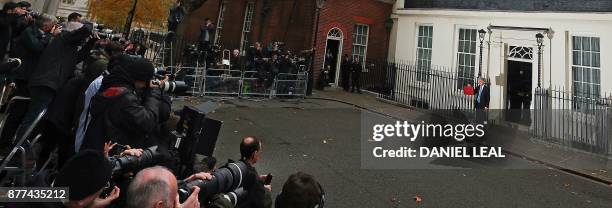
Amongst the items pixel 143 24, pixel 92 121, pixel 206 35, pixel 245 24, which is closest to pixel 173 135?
pixel 92 121

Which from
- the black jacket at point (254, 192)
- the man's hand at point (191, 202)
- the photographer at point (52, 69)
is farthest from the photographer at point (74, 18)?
the man's hand at point (191, 202)

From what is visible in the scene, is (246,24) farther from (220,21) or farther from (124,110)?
(124,110)

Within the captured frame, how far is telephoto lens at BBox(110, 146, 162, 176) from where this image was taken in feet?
8.71

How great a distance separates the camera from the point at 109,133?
11.3ft

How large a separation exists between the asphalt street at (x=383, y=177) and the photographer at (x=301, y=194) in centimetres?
296

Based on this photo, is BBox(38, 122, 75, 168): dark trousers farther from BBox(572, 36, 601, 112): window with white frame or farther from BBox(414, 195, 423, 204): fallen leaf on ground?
BBox(572, 36, 601, 112): window with white frame

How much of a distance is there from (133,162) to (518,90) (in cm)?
1672

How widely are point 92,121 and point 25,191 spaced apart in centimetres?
130

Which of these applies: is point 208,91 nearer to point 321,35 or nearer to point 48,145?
point 321,35

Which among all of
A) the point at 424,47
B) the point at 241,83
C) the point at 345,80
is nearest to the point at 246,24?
the point at 345,80

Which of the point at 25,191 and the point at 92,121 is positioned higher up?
the point at 92,121

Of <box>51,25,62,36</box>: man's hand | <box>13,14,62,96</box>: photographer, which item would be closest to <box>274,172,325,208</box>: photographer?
<box>51,25,62,36</box>: man's hand

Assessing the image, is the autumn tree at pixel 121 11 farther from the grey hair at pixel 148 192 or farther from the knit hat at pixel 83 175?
the grey hair at pixel 148 192

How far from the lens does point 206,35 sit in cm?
1606
